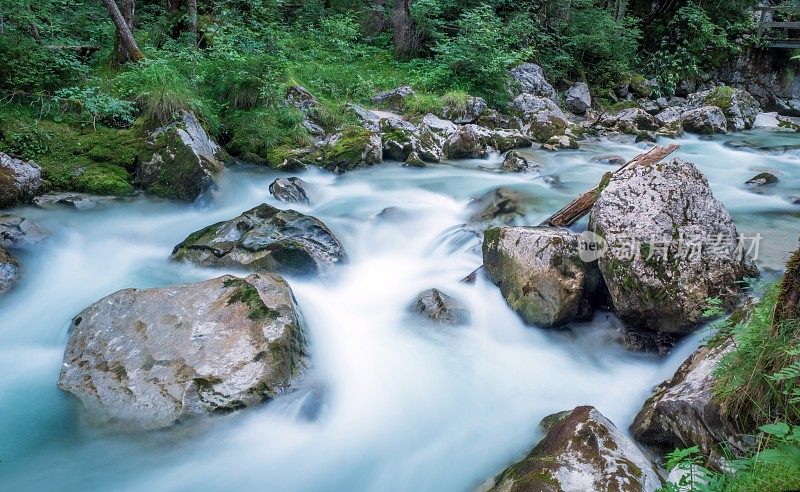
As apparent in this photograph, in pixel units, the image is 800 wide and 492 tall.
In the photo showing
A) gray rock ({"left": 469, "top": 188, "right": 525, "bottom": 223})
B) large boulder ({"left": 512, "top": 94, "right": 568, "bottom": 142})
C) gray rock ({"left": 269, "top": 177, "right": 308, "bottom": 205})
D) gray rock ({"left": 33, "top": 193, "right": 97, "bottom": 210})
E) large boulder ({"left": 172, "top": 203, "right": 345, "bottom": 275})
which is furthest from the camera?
large boulder ({"left": 512, "top": 94, "right": 568, "bottom": 142})

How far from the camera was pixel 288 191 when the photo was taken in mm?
7992

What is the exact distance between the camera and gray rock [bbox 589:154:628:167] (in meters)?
10.3

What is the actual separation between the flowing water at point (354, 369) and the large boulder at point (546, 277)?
8.2 inches

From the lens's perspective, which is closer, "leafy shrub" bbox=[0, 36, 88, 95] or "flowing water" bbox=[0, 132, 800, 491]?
"flowing water" bbox=[0, 132, 800, 491]

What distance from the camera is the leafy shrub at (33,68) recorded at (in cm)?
832

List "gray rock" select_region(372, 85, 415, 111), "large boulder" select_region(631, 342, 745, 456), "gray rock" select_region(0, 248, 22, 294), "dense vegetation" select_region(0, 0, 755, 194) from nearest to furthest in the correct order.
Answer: "large boulder" select_region(631, 342, 745, 456), "gray rock" select_region(0, 248, 22, 294), "dense vegetation" select_region(0, 0, 755, 194), "gray rock" select_region(372, 85, 415, 111)

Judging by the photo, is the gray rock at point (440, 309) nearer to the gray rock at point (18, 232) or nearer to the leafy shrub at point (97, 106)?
the gray rock at point (18, 232)

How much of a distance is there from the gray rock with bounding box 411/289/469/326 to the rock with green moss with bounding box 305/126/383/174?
462 cm

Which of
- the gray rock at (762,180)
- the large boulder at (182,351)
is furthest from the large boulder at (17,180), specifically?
the gray rock at (762,180)

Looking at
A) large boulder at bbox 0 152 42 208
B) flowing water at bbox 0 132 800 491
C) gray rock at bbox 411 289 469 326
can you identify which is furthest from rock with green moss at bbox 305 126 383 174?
gray rock at bbox 411 289 469 326

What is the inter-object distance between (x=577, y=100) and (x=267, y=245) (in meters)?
12.5

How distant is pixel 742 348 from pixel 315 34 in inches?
551

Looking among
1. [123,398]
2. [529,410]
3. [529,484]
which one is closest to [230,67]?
[123,398]

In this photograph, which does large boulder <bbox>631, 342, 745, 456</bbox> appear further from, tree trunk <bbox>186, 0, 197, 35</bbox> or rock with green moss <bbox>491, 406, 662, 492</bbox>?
tree trunk <bbox>186, 0, 197, 35</bbox>
